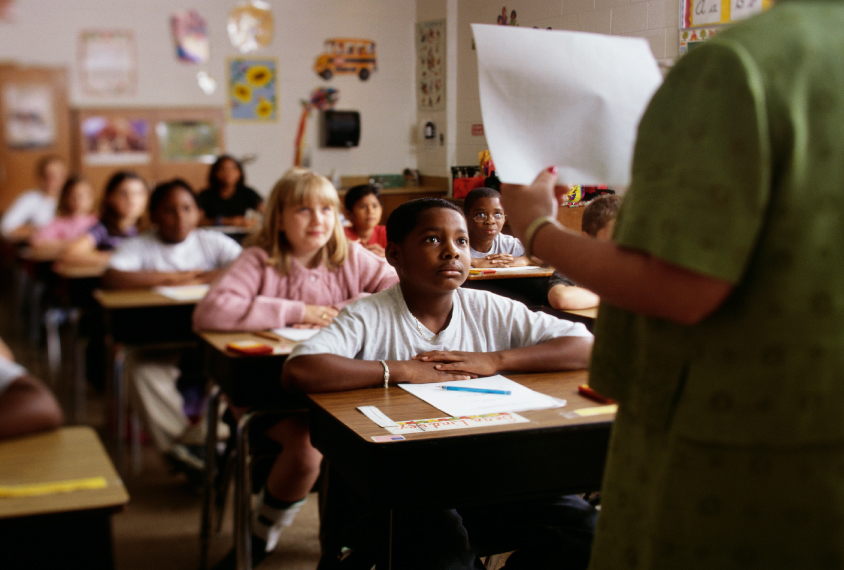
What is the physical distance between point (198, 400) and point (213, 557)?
1.01 metres

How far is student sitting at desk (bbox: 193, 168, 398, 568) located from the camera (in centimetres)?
246

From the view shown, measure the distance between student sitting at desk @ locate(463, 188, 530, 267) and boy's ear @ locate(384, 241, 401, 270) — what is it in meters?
0.15

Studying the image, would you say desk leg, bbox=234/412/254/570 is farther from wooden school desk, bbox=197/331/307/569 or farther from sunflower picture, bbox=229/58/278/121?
sunflower picture, bbox=229/58/278/121

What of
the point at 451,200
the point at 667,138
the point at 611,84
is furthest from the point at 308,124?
the point at 667,138

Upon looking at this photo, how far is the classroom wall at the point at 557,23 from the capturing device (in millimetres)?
1369

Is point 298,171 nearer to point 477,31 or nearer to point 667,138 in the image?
point 477,31

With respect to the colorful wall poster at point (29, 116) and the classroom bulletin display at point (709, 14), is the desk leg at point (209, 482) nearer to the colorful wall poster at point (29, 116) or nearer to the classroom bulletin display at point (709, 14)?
the classroom bulletin display at point (709, 14)

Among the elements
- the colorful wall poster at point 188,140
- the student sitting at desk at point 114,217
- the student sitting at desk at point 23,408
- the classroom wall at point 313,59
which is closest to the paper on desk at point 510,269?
the classroom wall at point 313,59

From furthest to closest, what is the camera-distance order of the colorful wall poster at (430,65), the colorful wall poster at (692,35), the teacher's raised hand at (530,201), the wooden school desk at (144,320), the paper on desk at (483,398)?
the wooden school desk at (144,320) < the colorful wall poster at (430,65) < the paper on desk at (483,398) < the colorful wall poster at (692,35) < the teacher's raised hand at (530,201)

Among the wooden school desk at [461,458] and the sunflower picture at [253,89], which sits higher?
the sunflower picture at [253,89]

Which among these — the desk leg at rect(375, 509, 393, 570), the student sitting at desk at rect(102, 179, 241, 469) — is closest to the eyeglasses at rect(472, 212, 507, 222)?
the desk leg at rect(375, 509, 393, 570)

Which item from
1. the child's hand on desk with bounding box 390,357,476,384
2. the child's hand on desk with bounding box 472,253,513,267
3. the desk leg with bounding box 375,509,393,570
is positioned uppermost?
the child's hand on desk with bounding box 472,253,513,267

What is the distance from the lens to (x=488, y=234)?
1621mm

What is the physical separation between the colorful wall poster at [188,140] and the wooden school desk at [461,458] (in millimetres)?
6928
